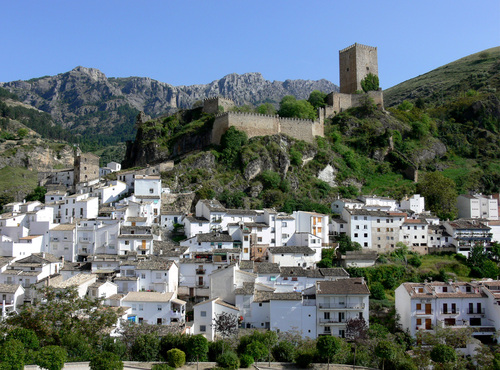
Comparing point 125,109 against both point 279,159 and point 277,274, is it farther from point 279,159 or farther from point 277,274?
point 277,274

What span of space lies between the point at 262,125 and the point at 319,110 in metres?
13.1

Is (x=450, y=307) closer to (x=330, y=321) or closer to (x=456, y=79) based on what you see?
(x=330, y=321)

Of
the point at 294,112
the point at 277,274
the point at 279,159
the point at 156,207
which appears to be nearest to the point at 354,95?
the point at 294,112

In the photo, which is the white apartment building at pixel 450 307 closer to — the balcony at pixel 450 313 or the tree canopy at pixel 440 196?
the balcony at pixel 450 313

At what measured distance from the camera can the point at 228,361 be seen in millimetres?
27125

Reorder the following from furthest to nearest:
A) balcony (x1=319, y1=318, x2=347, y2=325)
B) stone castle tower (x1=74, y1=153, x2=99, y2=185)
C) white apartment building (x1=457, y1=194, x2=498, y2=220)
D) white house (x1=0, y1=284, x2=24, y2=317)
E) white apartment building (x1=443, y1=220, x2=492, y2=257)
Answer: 1. stone castle tower (x1=74, y1=153, x2=99, y2=185)
2. white apartment building (x1=457, y1=194, x2=498, y2=220)
3. white apartment building (x1=443, y1=220, x2=492, y2=257)
4. balcony (x1=319, y1=318, x2=347, y2=325)
5. white house (x1=0, y1=284, x2=24, y2=317)

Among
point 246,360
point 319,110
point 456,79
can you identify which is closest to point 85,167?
point 319,110

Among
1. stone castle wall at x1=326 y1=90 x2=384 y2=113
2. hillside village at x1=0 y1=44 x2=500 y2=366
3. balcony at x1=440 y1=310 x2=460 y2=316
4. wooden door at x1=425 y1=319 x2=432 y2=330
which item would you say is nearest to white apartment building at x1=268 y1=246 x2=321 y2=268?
hillside village at x1=0 y1=44 x2=500 y2=366

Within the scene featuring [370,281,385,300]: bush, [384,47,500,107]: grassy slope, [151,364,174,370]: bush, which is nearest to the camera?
[151,364,174,370]: bush

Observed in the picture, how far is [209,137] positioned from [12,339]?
41.2 m

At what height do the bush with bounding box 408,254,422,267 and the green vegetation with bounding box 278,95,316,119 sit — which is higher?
the green vegetation with bounding box 278,95,316,119

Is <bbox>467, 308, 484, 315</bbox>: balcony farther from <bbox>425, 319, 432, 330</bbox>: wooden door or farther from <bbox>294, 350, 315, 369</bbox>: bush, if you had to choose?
<bbox>294, 350, 315, 369</bbox>: bush

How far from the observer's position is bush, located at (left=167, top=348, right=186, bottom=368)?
27.7 m

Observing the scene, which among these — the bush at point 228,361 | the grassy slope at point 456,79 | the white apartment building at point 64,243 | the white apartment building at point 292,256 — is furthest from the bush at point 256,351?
the grassy slope at point 456,79
